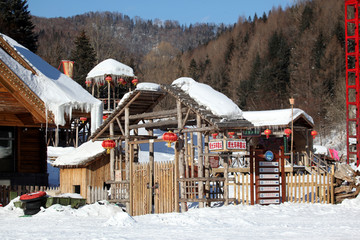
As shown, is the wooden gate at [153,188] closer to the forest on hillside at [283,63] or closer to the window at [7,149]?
the window at [7,149]

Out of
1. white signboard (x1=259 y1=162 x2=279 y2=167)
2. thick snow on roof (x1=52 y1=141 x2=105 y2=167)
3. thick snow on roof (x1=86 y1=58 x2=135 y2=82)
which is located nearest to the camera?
white signboard (x1=259 y1=162 x2=279 y2=167)

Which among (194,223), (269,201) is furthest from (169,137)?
(194,223)

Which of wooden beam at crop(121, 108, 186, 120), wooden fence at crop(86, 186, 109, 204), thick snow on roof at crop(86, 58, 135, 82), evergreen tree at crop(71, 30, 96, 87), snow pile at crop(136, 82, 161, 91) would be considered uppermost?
evergreen tree at crop(71, 30, 96, 87)

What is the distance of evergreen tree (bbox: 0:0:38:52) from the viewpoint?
49.4 m

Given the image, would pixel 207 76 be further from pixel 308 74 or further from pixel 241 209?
pixel 241 209

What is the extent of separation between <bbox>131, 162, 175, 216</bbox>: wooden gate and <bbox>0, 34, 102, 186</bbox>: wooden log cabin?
101 inches

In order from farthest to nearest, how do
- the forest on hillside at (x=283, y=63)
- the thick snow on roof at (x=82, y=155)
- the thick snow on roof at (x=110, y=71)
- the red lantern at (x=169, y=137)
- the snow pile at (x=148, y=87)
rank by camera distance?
the forest on hillside at (x=283, y=63), the thick snow on roof at (x=110, y=71), the thick snow on roof at (x=82, y=155), the snow pile at (x=148, y=87), the red lantern at (x=169, y=137)

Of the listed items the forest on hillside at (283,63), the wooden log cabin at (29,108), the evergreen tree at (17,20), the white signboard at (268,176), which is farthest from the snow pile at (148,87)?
the forest on hillside at (283,63)

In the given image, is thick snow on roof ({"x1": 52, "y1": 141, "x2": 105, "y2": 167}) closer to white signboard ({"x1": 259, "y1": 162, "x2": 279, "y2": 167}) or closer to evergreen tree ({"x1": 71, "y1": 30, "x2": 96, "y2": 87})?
white signboard ({"x1": 259, "y1": 162, "x2": 279, "y2": 167})

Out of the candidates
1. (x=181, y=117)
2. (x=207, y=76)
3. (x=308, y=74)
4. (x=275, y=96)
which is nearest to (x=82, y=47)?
(x=275, y=96)

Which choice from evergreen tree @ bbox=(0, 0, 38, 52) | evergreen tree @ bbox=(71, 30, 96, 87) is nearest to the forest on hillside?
evergreen tree @ bbox=(71, 30, 96, 87)

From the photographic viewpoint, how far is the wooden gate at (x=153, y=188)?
1694cm

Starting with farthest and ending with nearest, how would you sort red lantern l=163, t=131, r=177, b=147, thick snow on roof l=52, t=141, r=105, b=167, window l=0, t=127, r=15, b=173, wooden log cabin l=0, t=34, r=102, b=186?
thick snow on roof l=52, t=141, r=105, b=167, window l=0, t=127, r=15, b=173, red lantern l=163, t=131, r=177, b=147, wooden log cabin l=0, t=34, r=102, b=186

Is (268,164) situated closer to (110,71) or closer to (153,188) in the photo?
(153,188)
